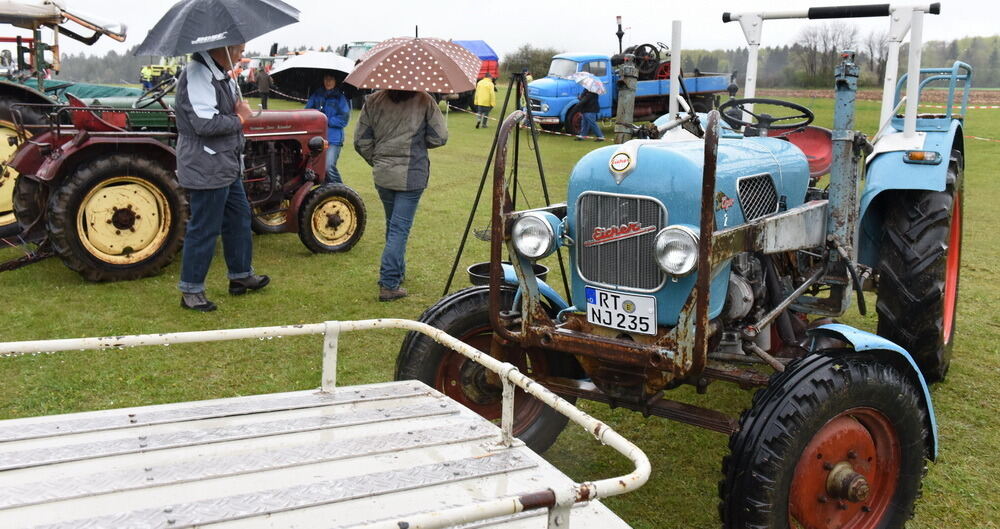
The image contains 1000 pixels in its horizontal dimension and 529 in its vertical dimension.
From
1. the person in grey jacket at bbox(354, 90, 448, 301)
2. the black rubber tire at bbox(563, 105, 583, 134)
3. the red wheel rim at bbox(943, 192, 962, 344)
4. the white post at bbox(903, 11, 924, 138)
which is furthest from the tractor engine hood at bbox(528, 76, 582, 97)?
the white post at bbox(903, 11, 924, 138)

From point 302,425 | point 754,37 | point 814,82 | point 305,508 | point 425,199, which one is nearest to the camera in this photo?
point 305,508

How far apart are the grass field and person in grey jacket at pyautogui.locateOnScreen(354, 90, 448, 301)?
0.49 metres

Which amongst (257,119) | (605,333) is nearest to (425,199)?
(257,119)

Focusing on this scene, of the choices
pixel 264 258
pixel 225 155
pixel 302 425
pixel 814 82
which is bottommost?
pixel 264 258

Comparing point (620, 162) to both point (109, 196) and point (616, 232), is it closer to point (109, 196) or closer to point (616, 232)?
point (616, 232)

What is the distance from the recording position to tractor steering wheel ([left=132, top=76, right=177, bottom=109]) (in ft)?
23.0

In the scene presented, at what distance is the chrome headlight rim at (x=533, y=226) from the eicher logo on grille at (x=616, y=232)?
0.43 feet

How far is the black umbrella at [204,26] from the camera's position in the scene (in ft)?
16.5

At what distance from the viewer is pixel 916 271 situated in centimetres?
420

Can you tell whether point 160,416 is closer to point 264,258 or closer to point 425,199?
point 264,258

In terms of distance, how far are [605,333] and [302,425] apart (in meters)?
1.09

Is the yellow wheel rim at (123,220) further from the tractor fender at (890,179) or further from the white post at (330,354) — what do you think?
the tractor fender at (890,179)

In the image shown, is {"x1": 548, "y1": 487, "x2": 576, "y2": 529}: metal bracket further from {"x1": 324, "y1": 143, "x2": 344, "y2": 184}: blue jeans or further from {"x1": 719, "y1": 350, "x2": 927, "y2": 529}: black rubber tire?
{"x1": 324, "y1": 143, "x2": 344, "y2": 184}: blue jeans

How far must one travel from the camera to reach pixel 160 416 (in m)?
2.70
